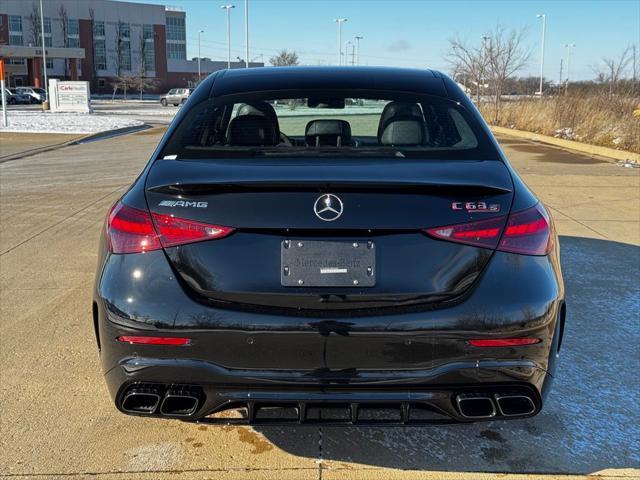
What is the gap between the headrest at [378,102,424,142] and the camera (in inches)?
135

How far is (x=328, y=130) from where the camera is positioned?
3.77 metres

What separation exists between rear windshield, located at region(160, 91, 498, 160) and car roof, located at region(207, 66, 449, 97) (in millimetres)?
61

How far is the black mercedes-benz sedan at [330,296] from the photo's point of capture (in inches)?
90.4

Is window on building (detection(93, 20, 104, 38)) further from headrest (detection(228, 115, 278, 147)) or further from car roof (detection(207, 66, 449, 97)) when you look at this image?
headrest (detection(228, 115, 278, 147))

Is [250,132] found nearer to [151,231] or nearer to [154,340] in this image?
[151,231]

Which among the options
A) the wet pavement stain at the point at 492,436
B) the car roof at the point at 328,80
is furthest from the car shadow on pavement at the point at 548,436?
the car roof at the point at 328,80

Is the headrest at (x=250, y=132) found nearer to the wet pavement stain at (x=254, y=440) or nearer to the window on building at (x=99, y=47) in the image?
the wet pavement stain at (x=254, y=440)

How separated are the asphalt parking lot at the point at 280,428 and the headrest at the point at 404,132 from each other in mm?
1380

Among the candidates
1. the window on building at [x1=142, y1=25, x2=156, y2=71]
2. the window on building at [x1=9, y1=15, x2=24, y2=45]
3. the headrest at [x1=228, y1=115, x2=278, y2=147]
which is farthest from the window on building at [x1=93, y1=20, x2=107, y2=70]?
the headrest at [x1=228, y1=115, x2=278, y2=147]

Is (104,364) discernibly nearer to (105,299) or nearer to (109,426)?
(105,299)

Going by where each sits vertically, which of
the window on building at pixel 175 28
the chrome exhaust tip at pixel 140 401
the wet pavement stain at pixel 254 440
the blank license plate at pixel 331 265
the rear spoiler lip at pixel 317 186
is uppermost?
the window on building at pixel 175 28

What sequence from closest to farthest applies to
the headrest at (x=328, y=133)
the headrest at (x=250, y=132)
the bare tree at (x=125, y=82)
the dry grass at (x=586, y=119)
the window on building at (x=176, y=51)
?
1. the headrest at (x=250, y=132)
2. the headrest at (x=328, y=133)
3. the dry grass at (x=586, y=119)
4. the bare tree at (x=125, y=82)
5. the window on building at (x=176, y=51)

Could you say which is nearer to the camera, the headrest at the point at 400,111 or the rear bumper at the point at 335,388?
the rear bumper at the point at 335,388

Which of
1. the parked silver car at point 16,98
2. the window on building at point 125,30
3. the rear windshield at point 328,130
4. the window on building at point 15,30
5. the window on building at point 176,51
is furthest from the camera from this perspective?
the window on building at point 176,51
